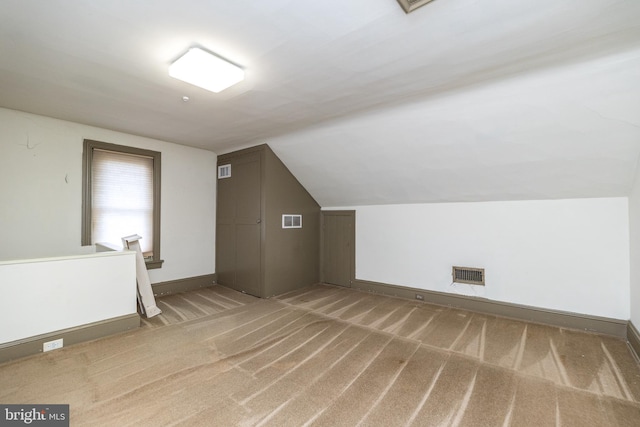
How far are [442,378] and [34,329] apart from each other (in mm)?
3880

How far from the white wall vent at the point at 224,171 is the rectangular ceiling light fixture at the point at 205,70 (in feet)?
9.48

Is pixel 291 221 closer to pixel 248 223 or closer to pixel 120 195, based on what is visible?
pixel 248 223

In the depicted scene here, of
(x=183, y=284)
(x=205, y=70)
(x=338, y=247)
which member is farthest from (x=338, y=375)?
(x=183, y=284)

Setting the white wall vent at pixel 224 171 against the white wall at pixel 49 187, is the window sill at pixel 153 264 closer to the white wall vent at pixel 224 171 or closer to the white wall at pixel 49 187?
the white wall at pixel 49 187

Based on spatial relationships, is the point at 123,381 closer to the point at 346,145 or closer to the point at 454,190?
the point at 346,145

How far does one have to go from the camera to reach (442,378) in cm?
231

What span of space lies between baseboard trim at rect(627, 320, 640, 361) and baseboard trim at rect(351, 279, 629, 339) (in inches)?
4.0

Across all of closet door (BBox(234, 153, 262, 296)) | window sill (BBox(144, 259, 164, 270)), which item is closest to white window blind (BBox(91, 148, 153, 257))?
window sill (BBox(144, 259, 164, 270))

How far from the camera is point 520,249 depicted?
11.9 feet

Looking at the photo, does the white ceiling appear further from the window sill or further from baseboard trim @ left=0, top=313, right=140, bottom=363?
baseboard trim @ left=0, top=313, right=140, bottom=363

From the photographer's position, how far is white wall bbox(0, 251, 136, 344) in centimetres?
255

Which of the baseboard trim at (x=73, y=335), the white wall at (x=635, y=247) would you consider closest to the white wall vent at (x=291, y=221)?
the baseboard trim at (x=73, y=335)

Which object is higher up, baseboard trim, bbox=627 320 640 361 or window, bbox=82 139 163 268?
window, bbox=82 139 163 268

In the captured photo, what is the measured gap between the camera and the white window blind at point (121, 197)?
13.5ft
